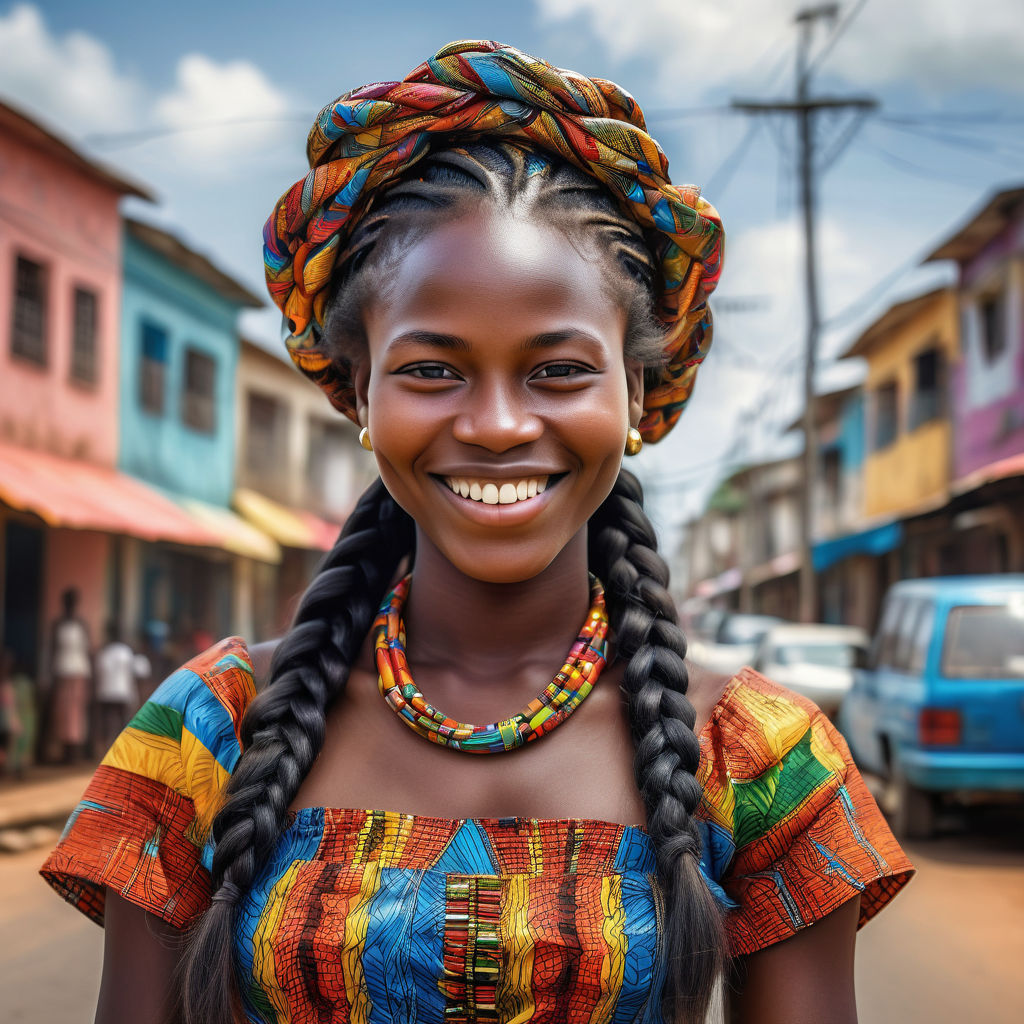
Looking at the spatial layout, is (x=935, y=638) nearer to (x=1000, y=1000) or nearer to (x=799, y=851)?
(x=1000, y=1000)

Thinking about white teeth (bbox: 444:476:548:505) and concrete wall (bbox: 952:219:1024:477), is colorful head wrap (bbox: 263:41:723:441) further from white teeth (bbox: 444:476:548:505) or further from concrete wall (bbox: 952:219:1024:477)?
concrete wall (bbox: 952:219:1024:477)

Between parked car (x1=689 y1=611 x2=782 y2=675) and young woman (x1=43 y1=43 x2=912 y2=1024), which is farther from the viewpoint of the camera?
parked car (x1=689 y1=611 x2=782 y2=675)

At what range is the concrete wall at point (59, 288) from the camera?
14.2 m

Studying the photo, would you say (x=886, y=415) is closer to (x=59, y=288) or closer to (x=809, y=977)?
(x=59, y=288)

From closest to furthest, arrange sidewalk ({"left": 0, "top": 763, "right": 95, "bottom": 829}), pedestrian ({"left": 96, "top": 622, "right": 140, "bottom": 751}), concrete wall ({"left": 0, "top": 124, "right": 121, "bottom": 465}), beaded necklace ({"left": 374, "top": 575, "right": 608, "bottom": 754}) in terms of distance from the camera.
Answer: beaded necklace ({"left": 374, "top": 575, "right": 608, "bottom": 754}) → sidewalk ({"left": 0, "top": 763, "right": 95, "bottom": 829}) → pedestrian ({"left": 96, "top": 622, "right": 140, "bottom": 751}) → concrete wall ({"left": 0, "top": 124, "right": 121, "bottom": 465})

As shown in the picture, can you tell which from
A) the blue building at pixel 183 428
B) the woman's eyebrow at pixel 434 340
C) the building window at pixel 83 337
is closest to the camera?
the woman's eyebrow at pixel 434 340

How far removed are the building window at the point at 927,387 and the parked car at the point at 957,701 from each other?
1468cm

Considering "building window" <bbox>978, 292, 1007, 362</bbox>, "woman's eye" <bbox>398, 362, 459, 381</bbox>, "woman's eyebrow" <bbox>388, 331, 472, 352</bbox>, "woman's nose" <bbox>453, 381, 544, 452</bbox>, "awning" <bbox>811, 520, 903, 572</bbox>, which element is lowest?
"woman's nose" <bbox>453, 381, 544, 452</bbox>

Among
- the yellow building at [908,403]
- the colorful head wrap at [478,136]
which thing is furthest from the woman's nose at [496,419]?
the yellow building at [908,403]

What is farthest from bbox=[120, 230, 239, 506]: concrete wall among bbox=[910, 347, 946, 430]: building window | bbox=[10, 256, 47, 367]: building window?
bbox=[910, 347, 946, 430]: building window

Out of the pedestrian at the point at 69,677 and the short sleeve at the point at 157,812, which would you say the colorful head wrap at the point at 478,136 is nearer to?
the short sleeve at the point at 157,812

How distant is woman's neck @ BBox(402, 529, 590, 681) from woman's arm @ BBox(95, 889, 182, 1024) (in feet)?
1.86

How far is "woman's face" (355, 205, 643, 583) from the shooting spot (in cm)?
176

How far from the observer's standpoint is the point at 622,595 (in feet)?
6.81
